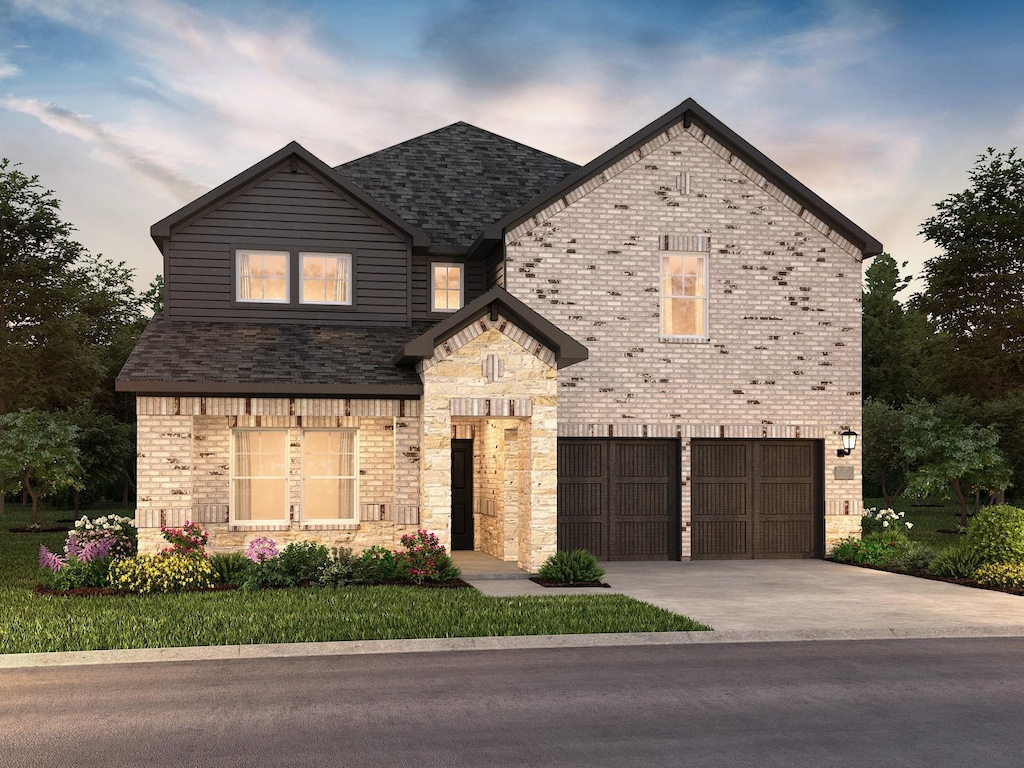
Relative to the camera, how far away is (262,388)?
17.2m

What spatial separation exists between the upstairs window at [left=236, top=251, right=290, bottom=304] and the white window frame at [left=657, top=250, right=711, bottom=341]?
7627mm

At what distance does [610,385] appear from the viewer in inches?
806

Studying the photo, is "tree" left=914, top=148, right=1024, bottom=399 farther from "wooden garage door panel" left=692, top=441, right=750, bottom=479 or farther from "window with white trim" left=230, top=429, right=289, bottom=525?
"window with white trim" left=230, top=429, right=289, bottom=525

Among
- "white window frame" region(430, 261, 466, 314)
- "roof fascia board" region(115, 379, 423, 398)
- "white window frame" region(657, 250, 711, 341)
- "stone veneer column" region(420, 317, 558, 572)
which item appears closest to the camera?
"roof fascia board" region(115, 379, 423, 398)

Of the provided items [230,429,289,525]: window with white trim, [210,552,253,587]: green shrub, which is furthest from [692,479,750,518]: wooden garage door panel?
[210,552,253,587]: green shrub

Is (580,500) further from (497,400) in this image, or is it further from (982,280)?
(982,280)

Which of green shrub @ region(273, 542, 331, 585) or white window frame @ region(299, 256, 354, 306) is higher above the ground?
white window frame @ region(299, 256, 354, 306)

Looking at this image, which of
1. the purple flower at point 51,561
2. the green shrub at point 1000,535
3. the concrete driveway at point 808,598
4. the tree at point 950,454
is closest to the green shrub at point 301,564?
the concrete driveway at point 808,598

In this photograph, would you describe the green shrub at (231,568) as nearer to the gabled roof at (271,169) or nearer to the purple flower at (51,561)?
the purple flower at (51,561)

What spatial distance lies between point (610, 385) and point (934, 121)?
11.2 m

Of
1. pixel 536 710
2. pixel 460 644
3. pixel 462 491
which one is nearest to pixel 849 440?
pixel 462 491

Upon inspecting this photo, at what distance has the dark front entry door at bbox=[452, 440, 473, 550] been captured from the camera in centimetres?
2211

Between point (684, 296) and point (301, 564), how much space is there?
9680 mm

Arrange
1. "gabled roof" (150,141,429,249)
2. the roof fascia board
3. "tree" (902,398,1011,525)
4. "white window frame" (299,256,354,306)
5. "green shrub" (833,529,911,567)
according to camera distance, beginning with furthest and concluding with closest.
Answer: "tree" (902,398,1011,525), "white window frame" (299,256,354,306), "green shrub" (833,529,911,567), "gabled roof" (150,141,429,249), the roof fascia board
